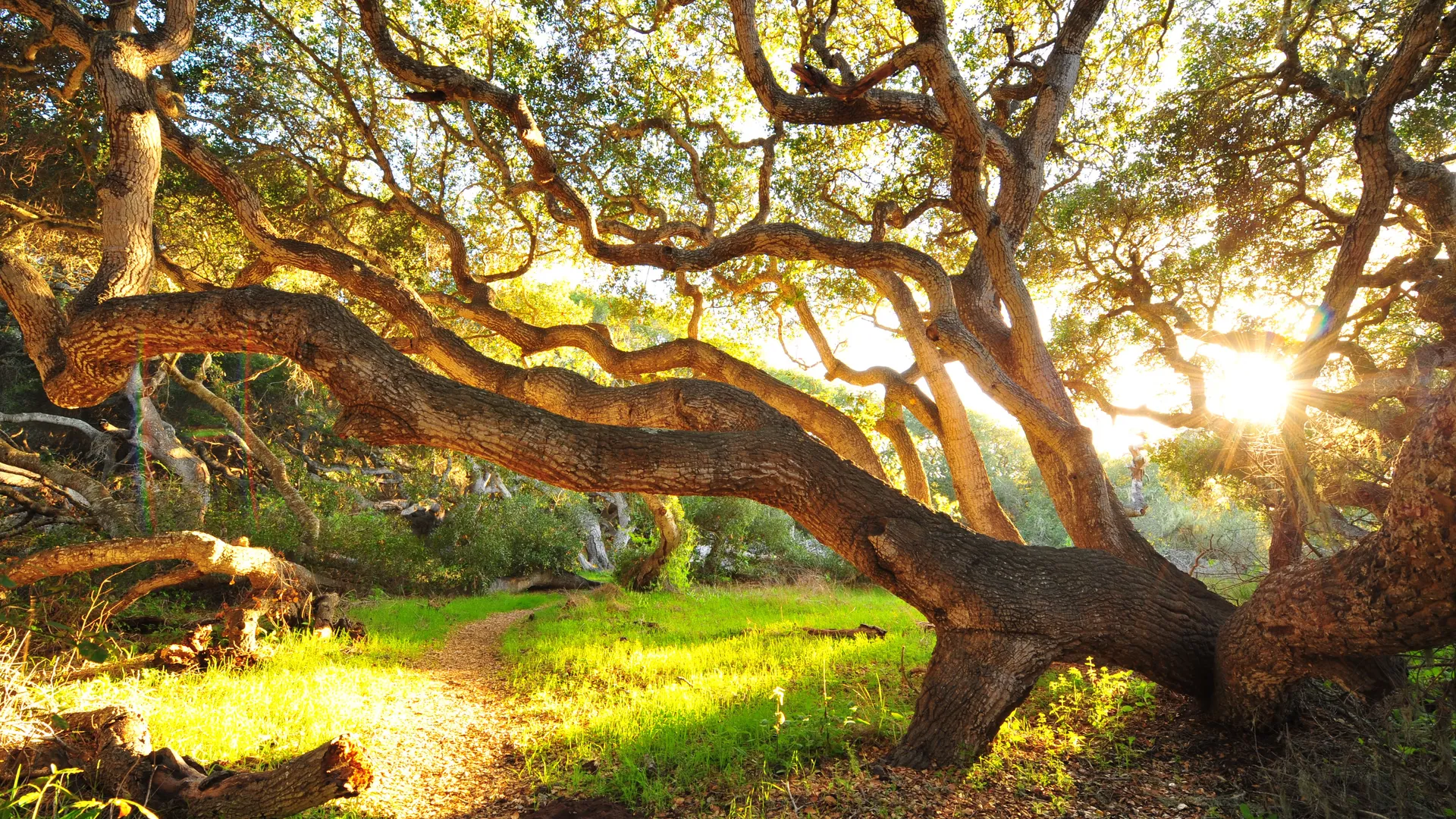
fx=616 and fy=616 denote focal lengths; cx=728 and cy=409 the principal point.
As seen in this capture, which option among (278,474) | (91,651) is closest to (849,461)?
(91,651)

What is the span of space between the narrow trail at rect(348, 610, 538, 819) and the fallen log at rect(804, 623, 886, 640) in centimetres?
403

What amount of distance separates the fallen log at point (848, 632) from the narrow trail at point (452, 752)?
13.2 feet

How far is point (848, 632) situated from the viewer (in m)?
8.29

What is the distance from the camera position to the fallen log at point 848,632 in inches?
316

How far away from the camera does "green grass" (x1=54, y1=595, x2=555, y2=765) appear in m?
4.02

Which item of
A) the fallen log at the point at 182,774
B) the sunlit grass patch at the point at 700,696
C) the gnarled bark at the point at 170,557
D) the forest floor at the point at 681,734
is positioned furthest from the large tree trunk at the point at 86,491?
the fallen log at the point at 182,774

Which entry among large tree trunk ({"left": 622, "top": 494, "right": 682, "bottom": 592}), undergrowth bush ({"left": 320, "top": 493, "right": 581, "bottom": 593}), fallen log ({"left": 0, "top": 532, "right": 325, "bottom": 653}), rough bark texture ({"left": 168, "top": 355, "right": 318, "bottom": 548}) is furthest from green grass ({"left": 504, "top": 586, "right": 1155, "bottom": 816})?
undergrowth bush ({"left": 320, "top": 493, "right": 581, "bottom": 593})

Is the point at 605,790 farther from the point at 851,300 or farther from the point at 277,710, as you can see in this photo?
the point at 851,300

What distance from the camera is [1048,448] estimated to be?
658cm

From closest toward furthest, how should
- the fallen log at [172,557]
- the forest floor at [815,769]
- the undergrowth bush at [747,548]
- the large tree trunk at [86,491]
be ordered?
the forest floor at [815,769] → the fallen log at [172,557] → the large tree trunk at [86,491] → the undergrowth bush at [747,548]

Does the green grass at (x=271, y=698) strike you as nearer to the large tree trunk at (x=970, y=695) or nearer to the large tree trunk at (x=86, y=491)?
the large tree trunk at (x=970, y=695)

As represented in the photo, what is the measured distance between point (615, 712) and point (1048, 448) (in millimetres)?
5043

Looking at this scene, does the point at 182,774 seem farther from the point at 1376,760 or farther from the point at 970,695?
the point at 1376,760

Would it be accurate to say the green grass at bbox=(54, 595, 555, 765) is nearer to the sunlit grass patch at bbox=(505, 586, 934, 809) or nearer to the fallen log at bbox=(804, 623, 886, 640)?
the sunlit grass patch at bbox=(505, 586, 934, 809)
